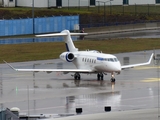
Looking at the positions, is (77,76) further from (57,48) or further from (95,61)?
(57,48)

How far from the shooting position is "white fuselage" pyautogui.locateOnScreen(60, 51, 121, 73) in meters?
55.0

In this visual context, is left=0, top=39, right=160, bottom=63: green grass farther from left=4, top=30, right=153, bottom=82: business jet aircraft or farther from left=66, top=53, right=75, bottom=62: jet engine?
left=4, top=30, right=153, bottom=82: business jet aircraft

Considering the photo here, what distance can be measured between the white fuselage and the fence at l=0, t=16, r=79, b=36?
42.4 meters

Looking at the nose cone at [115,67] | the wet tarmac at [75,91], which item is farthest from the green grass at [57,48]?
the nose cone at [115,67]

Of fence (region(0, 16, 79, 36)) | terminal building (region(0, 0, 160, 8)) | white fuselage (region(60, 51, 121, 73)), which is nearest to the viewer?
white fuselage (region(60, 51, 121, 73))

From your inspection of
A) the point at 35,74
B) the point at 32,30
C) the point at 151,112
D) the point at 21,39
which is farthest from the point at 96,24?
the point at 151,112

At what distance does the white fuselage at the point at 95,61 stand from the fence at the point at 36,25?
4235 centimetres

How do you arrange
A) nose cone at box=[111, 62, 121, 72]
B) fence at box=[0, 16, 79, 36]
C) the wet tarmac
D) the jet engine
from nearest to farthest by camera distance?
1. the wet tarmac
2. nose cone at box=[111, 62, 121, 72]
3. the jet engine
4. fence at box=[0, 16, 79, 36]

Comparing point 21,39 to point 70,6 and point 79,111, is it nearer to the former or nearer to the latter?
point 70,6

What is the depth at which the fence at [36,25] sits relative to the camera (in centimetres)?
10106

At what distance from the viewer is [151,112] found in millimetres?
37094

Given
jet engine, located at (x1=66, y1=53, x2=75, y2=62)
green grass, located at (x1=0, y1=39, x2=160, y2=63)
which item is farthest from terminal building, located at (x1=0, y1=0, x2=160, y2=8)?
jet engine, located at (x1=66, y1=53, x2=75, y2=62)

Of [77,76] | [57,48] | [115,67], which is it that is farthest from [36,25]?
[115,67]

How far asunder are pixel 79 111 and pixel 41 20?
70.3 metres
